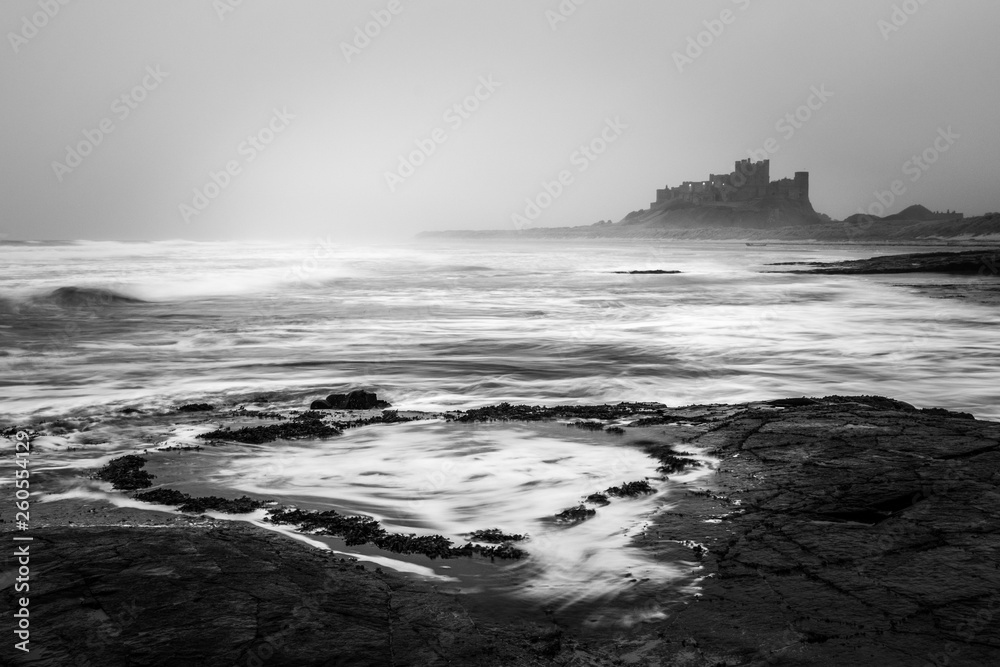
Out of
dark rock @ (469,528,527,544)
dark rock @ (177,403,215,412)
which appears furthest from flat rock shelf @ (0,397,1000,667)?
dark rock @ (177,403,215,412)

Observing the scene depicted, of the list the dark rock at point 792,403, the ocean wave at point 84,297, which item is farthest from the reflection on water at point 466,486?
the ocean wave at point 84,297

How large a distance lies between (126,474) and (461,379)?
557cm

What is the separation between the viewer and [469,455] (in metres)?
5.82

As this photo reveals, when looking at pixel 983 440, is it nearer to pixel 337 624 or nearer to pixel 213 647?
pixel 337 624

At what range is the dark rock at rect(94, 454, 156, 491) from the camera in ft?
15.9

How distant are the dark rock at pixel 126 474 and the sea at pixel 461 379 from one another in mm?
104

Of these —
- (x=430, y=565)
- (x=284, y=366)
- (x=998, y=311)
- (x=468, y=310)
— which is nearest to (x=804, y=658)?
(x=430, y=565)

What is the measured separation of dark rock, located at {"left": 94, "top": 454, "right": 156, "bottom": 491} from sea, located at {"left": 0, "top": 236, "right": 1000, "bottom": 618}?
104 millimetres

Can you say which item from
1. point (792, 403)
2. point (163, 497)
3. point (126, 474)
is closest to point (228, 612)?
point (163, 497)

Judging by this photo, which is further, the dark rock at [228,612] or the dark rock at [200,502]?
the dark rock at [200,502]

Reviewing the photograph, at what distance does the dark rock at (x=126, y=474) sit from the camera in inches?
191

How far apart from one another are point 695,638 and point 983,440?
146 inches

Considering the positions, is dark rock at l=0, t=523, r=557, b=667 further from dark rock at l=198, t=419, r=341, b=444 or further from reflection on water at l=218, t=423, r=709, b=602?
dark rock at l=198, t=419, r=341, b=444

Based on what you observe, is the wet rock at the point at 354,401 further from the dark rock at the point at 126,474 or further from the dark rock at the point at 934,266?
the dark rock at the point at 934,266
